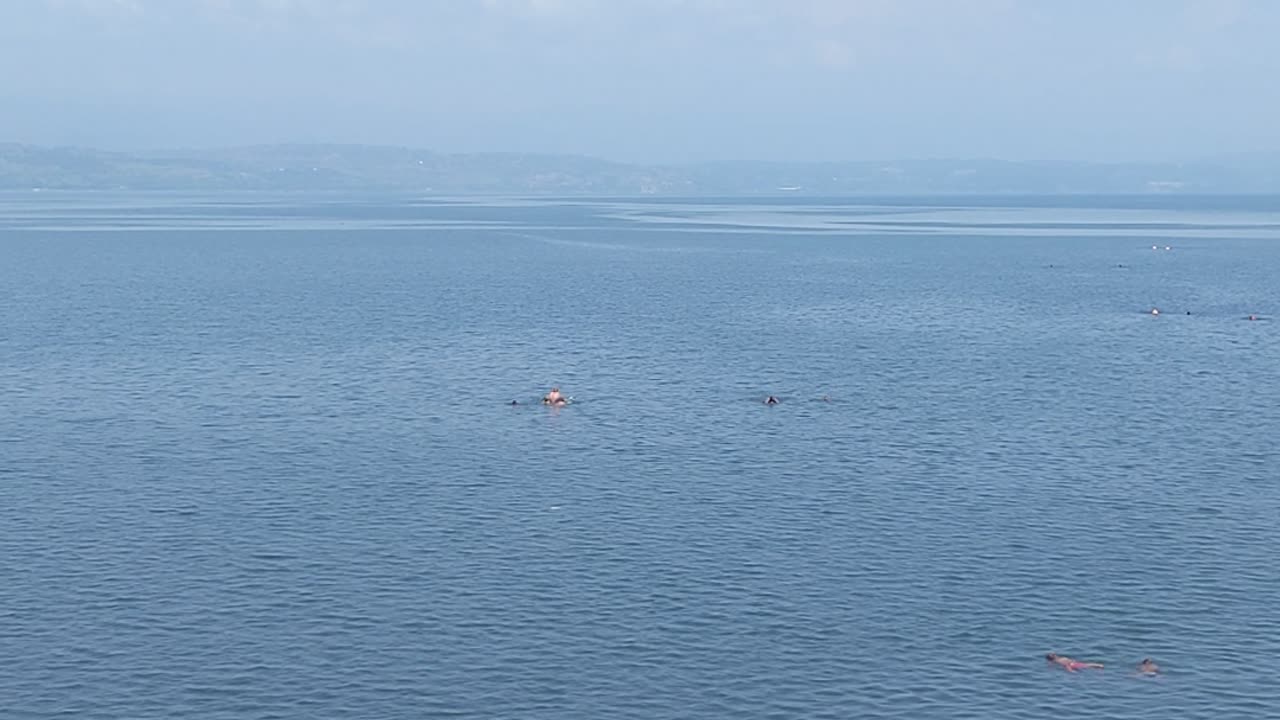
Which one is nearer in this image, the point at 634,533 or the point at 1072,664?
the point at 1072,664

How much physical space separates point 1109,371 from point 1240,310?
60197mm

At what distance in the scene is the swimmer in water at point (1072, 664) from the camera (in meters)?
61.4

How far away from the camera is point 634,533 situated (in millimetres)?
80375

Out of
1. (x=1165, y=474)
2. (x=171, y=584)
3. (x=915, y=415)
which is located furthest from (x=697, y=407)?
(x=171, y=584)

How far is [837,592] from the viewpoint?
70812 mm

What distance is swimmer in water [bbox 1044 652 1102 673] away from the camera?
202 ft

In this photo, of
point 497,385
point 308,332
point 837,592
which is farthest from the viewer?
point 308,332

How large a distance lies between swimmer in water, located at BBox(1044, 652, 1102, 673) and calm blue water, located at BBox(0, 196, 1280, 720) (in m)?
0.81

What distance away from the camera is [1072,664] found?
61625mm

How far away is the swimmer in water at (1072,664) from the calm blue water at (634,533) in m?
0.81

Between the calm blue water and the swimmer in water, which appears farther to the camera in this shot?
the swimmer in water

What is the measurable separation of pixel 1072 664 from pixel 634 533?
85.8ft

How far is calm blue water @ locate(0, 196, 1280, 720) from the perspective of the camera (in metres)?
60.3

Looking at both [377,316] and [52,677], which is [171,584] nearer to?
[52,677]
